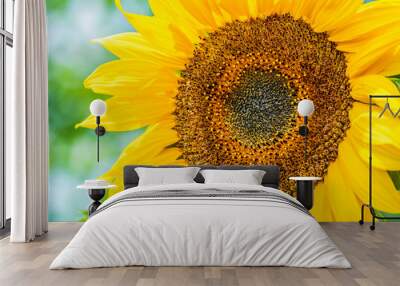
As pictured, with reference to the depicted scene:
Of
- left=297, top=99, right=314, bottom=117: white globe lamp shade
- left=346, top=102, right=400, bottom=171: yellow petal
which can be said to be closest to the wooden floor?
left=346, top=102, right=400, bottom=171: yellow petal

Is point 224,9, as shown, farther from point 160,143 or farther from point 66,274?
point 66,274

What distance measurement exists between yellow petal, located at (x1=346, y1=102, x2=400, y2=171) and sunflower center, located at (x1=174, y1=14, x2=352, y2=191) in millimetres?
233

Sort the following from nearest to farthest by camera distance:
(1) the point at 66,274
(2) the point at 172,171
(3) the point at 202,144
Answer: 1. (1) the point at 66,274
2. (2) the point at 172,171
3. (3) the point at 202,144

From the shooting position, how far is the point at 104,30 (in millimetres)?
5953

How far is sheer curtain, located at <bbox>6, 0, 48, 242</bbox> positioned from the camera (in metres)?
4.84

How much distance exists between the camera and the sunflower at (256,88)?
564 centimetres

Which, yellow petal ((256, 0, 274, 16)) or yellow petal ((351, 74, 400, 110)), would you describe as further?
yellow petal ((256, 0, 274, 16))

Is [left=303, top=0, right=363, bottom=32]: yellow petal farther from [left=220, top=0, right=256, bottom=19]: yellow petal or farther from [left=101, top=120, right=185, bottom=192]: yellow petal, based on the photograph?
[left=101, top=120, right=185, bottom=192]: yellow petal

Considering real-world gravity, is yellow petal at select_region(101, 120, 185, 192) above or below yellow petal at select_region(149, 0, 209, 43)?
below

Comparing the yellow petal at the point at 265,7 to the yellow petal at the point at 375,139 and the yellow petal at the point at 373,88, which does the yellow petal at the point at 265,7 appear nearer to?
the yellow petal at the point at 373,88

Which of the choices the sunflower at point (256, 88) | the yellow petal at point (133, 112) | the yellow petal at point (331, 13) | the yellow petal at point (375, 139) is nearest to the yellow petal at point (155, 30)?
the sunflower at point (256, 88)

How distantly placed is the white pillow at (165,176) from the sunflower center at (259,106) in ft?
2.32

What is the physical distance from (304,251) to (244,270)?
409 mm

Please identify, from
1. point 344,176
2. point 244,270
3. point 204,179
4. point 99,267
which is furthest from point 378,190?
point 99,267
